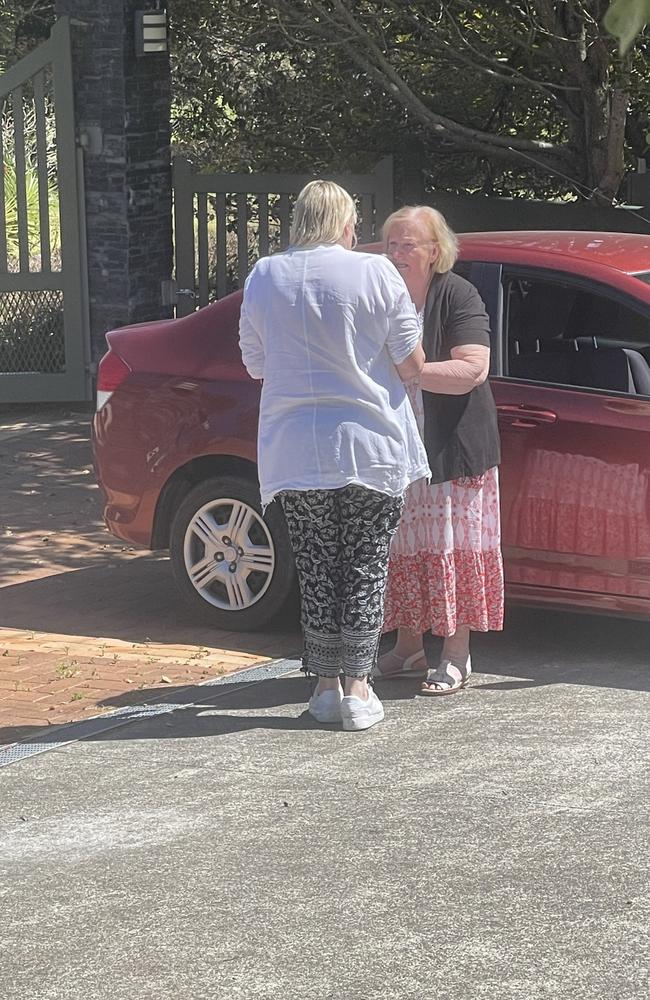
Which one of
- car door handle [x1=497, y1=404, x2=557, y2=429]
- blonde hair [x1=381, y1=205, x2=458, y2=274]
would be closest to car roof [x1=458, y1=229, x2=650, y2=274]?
car door handle [x1=497, y1=404, x2=557, y2=429]

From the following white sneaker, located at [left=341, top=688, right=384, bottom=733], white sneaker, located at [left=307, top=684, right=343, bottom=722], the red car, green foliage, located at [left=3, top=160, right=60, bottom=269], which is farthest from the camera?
green foliage, located at [left=3, top=160, right=60, bottom=269]

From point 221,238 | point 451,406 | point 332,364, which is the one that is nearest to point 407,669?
point 451,406

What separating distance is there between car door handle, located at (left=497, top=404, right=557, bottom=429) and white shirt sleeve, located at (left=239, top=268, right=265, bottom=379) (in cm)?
123

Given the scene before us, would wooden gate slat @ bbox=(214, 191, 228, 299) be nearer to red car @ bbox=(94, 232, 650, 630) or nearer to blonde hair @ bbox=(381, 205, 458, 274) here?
red car @ bbox=(94, 232, 650, 630)

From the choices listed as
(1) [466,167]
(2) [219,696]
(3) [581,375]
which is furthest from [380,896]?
(1) [466,167]

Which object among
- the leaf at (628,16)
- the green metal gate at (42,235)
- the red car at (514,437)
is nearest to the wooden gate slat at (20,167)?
the green metal gate at (42,235)

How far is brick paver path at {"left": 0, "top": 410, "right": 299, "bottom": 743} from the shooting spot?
6.60 meters

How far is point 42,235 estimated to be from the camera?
13.4 m

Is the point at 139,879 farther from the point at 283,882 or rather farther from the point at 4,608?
the point at 4,608

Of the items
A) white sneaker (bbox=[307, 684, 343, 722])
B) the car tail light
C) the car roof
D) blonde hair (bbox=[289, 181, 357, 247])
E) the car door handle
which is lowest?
white sneaker (bbox=[307, 684, 343, 722])

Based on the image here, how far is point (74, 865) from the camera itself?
4.74 metres

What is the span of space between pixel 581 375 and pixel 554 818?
7.84 feet

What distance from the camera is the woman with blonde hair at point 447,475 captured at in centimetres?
610

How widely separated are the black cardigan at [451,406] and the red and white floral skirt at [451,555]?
80 mm
